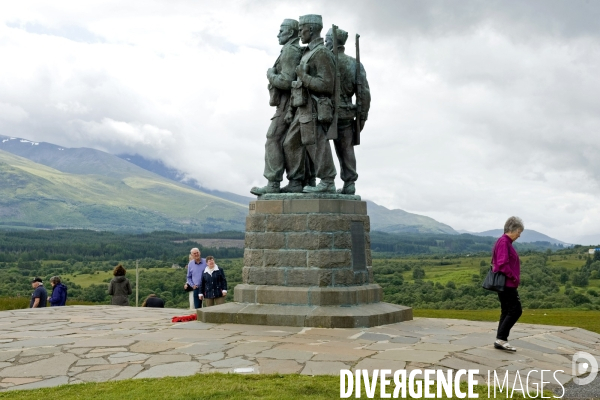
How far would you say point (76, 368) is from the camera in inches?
321

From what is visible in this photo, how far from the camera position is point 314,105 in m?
12.3

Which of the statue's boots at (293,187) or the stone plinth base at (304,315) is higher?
the statue's boots at (293,187)

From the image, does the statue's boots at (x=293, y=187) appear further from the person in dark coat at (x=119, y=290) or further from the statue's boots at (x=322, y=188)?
the person in dark coat at (x=119, y=290)

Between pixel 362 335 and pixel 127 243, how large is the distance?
472 ft

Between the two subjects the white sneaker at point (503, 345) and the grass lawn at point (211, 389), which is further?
the white sneaker at point (503, 345)

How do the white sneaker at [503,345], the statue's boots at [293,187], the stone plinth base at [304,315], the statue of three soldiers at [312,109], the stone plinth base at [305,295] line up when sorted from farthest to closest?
the statue's boots at [293,187] < the statue of three soldiers at [312,109] < the stone plinth base at [305,295] < the stone plinth base at [304,315] < the white sneaker at [503,345]

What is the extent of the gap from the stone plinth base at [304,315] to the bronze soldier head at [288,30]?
4914 mm

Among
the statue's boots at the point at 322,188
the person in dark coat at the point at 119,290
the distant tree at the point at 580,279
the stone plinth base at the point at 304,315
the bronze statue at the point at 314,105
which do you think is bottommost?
the stone plinth base at the point at 304,315

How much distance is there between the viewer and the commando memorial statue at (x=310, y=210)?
1158 centimetres

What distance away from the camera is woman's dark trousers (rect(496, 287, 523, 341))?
29.6ft

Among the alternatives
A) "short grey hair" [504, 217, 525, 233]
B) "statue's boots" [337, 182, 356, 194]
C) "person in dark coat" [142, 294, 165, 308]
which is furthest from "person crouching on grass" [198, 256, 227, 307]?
"short grey hair" [504, 217, 525, 233]

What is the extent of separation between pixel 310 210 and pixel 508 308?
4.03 m

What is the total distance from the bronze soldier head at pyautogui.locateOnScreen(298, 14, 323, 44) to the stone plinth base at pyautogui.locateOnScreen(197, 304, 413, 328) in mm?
4806

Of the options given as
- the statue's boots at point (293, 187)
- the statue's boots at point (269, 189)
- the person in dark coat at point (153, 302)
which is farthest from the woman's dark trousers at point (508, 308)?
the person in dark coat at point (153, 302)
